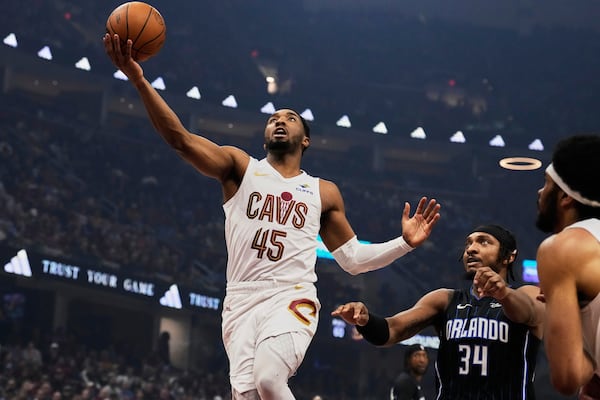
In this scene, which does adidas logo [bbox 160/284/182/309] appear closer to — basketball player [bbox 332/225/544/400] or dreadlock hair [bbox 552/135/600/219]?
basketball player [bbox 332/225/544/400]

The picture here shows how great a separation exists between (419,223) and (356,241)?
449 mm

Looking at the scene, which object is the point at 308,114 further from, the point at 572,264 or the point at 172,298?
the point at 572,264

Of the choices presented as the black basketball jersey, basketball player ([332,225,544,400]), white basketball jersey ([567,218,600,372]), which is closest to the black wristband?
basketball player ([332,225,544,400])

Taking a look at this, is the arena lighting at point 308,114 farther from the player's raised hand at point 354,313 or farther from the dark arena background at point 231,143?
the player's raised hand at point 354,313

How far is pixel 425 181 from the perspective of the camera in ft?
121

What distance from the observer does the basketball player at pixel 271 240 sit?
484cm

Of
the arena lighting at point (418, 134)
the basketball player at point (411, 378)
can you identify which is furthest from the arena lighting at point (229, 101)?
the basketball player at point (411, 378)

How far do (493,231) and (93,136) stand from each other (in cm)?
2625

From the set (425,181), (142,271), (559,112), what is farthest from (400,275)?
(559,112)

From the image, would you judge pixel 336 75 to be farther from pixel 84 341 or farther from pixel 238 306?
pixel 238 306

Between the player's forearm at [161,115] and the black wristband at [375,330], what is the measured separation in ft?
5.04

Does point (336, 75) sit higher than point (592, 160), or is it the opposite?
point (336, 75)

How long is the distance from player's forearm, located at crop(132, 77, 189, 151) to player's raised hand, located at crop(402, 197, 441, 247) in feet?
5.06

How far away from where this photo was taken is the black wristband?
15.5 ft
